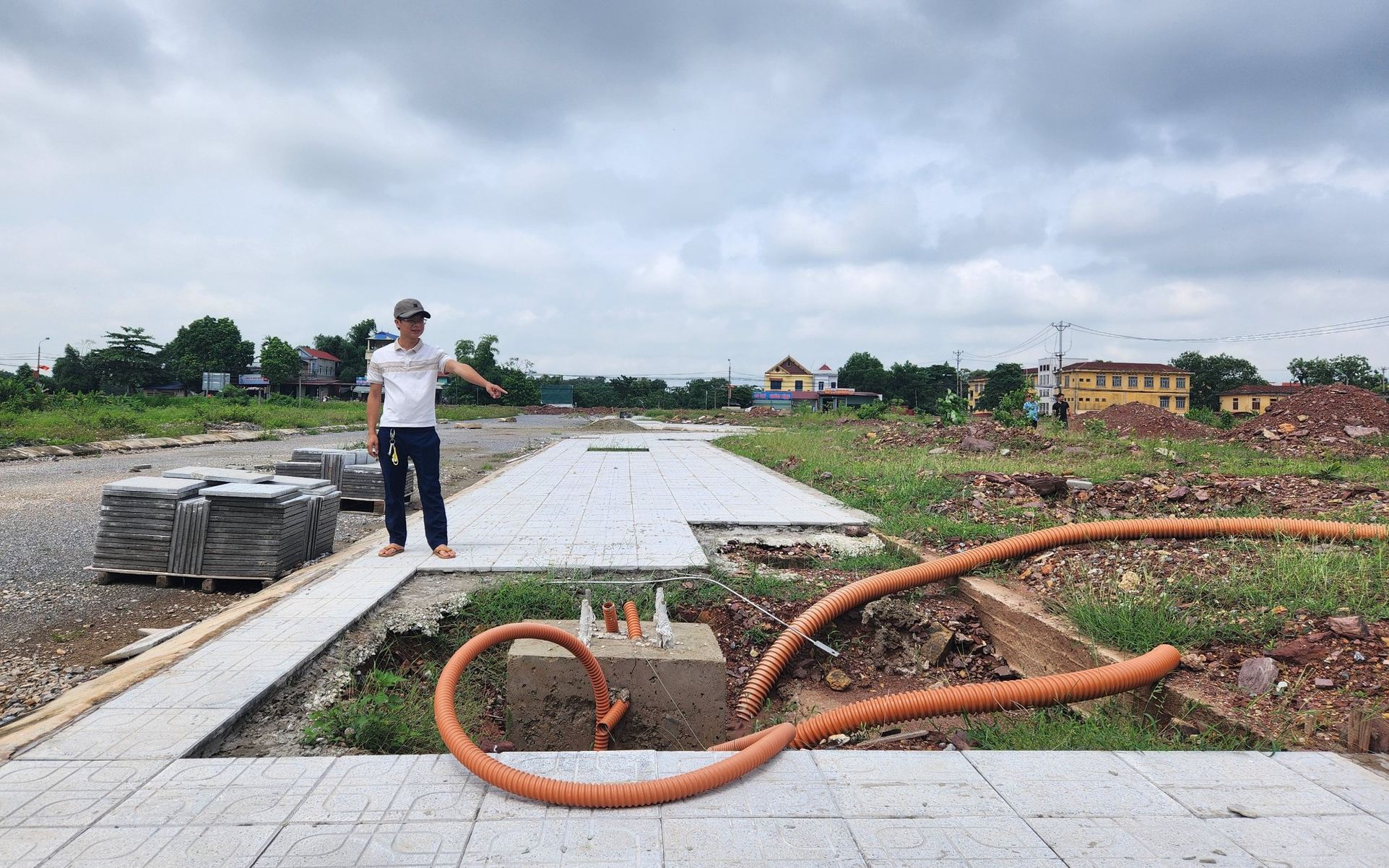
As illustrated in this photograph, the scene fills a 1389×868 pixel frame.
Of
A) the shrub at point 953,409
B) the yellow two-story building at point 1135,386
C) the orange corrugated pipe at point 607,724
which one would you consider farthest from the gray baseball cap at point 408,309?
the yellow two-story building at point 1135,386

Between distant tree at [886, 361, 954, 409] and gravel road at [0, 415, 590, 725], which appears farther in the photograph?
distant tree at [886, 361, 954, 409]

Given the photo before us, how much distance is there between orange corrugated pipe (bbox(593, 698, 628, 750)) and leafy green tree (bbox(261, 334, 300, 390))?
61412 millimetres

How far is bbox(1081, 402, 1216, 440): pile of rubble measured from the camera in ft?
54.8

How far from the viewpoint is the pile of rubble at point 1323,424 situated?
11914 millimetres

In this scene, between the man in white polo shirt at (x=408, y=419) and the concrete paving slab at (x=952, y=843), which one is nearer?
the concrete paving slab at (x=952, y=843)

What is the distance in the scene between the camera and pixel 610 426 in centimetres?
3108

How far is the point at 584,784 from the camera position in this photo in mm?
1866

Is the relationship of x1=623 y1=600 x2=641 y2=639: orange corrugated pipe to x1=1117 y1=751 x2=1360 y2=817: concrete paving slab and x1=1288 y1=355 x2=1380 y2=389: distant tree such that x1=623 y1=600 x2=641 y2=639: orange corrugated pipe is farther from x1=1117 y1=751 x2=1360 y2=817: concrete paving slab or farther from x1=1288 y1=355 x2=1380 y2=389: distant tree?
x1=1288 y1=355 x2=1380 y2=389: distant tree

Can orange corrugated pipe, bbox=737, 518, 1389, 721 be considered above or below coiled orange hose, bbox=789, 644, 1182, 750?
above

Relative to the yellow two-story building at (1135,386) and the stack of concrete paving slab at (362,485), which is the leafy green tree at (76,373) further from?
the yellow two-story building at (1135,386)

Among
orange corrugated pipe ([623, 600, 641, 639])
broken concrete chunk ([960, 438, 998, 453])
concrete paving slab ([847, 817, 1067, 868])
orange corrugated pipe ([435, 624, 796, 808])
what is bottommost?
concrete paving slab ([847, 817, 1067, 868])

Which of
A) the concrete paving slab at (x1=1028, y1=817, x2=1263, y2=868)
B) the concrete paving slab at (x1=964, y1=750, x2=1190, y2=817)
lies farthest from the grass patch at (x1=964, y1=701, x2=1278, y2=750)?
the concrete paving slab at (x1=1028, y1=817, x2=1263, y2=868)

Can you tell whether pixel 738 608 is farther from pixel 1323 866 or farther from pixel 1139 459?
pixel 1139 459

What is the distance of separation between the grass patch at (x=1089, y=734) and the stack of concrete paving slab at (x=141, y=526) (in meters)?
4.55
